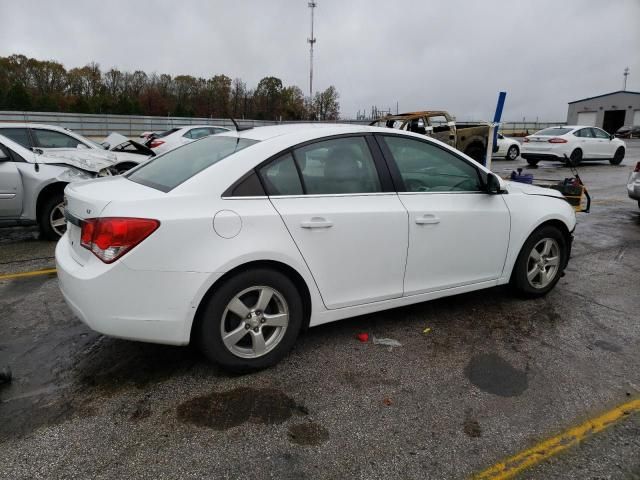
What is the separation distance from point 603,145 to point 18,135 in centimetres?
1944

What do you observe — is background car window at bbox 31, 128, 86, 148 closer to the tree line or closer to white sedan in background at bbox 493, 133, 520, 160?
white sedan in background at bbox 493, 133, 520, 160

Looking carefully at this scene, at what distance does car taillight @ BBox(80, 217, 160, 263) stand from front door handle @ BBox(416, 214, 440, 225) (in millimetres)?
1828

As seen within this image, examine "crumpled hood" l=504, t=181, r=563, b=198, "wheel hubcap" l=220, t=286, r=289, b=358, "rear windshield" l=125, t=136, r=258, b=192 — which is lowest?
"wheel hubcap" l=220, t=286, r=289, b=358

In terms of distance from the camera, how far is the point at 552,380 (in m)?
3.13

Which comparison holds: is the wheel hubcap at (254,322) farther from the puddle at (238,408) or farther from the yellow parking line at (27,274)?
the yellow parking line at (27,274)

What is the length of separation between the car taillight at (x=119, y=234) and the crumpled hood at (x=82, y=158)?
4.49 meters

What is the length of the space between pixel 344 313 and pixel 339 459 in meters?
1.16

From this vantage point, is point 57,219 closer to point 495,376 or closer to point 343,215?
point 343,215

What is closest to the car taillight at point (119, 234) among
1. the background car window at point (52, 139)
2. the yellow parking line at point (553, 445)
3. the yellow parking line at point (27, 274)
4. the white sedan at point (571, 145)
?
the yellow parking line at point (553, 445)

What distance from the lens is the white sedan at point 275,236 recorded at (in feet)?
8.99

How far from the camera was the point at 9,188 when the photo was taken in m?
6.19

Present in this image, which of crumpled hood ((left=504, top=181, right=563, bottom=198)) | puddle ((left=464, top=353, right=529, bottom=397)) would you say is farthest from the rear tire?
puddle ((left=464, top=353, right=529, bottom=397))

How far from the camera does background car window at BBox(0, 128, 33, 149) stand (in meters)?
6.95

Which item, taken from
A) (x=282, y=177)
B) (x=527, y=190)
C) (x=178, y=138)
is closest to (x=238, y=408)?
(x=282, y=177)
